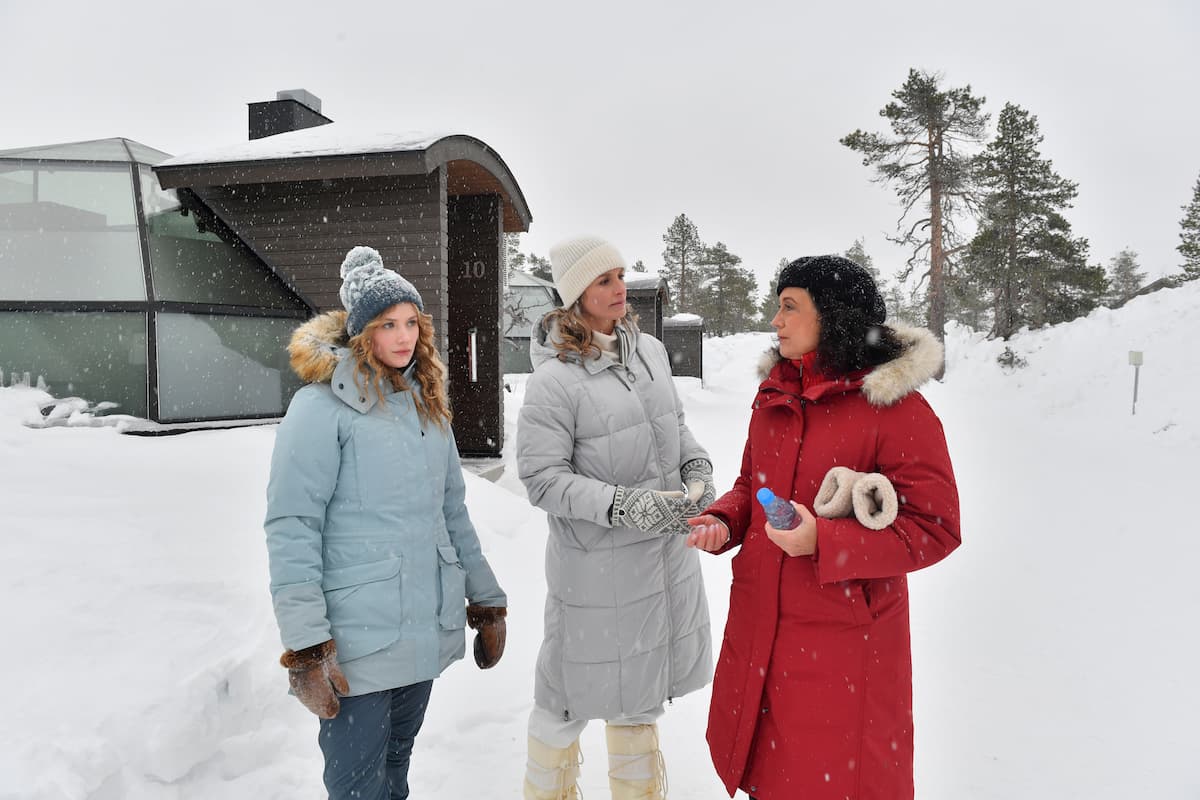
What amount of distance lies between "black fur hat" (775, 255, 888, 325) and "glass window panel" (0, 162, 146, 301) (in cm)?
778

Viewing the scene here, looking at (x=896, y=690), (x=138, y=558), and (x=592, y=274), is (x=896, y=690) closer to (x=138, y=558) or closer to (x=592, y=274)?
(x=592, y=274)

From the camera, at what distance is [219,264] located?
8.21 metres

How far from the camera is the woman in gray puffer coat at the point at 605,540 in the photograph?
2.48 m

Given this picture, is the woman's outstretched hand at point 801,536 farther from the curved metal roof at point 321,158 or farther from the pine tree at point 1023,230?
the pine tree at point 1023,230

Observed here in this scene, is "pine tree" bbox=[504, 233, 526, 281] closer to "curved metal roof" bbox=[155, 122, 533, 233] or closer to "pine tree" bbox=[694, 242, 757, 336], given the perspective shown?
"pine tree" bbox=[694, 242, 757, 336]

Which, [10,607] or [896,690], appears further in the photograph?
[10,607]

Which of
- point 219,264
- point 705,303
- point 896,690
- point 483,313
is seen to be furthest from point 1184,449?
point 705,303

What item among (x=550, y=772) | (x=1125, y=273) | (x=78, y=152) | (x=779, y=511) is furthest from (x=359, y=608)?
(x=1125, y=273)

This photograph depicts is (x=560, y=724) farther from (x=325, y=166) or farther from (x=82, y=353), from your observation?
(x=82, y=353)

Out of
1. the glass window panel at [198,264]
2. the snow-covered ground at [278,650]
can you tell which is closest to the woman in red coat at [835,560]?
the snow-covered ground at [278,650]

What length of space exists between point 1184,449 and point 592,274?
1328 cm

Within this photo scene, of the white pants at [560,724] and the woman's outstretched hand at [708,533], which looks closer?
the woman's outstretched hand at [708,533]

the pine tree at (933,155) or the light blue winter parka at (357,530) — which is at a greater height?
the pine tree at (933,155)

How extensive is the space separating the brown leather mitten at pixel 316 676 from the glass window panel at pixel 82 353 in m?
6.63
